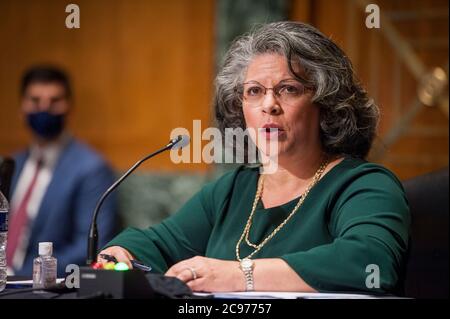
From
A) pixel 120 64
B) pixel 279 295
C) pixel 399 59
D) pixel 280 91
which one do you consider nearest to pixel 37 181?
pixel 120 64

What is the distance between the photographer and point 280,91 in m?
2.09

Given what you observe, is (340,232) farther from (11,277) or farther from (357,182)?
(11,277)

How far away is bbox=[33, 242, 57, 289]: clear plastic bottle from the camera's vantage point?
185cm

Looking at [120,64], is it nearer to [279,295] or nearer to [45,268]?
[45,268]

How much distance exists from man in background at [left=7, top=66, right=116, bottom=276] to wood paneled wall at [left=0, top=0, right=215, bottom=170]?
37cm

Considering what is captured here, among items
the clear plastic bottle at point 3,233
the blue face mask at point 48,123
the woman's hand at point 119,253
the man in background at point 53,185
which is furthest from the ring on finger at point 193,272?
the blue face mask at point 48,123

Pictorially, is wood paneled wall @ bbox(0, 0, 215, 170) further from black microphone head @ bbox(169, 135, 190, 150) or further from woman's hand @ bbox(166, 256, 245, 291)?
woman's hand @ bbox(166, 256, 245, 291)

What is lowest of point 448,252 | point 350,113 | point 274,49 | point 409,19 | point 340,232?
point 448,252

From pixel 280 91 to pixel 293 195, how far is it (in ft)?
0.92

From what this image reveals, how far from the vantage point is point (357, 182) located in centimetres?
201

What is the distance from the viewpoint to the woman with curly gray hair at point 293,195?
1.78 meters
